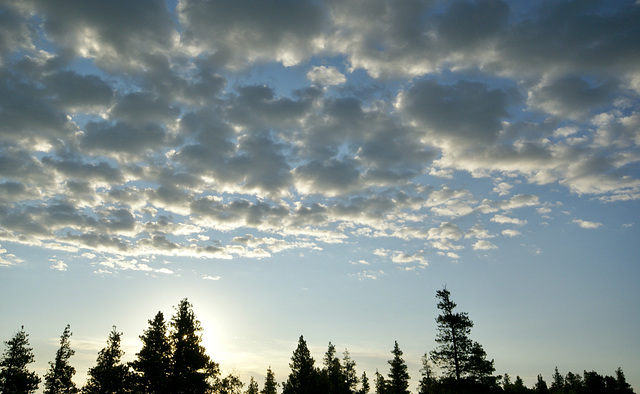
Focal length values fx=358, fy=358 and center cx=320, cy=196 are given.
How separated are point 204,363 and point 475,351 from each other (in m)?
28.7

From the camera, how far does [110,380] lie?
44.4 metres

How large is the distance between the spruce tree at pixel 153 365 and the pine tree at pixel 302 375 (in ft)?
65.0

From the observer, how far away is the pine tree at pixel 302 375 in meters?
48.2

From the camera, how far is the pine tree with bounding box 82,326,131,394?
4378cm

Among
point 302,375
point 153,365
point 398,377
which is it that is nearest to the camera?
point 153,365

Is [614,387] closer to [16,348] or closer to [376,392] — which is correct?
[376,392]

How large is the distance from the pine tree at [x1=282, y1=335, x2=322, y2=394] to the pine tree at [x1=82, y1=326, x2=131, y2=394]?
20.9 meters

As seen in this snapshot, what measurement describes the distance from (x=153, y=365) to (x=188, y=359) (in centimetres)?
330

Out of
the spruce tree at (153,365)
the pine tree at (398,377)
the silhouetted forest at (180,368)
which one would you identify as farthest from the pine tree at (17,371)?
the pine tree at (398,377)

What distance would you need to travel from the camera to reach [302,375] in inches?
1951

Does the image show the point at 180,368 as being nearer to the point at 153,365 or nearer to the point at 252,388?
the point at 153,365

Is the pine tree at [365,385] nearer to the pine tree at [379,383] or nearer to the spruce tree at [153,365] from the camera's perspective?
the pine tree at [379,383]

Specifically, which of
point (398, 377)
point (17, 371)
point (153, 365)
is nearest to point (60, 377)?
point (17, 371)

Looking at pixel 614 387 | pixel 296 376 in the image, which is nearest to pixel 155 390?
pixel 296 376
